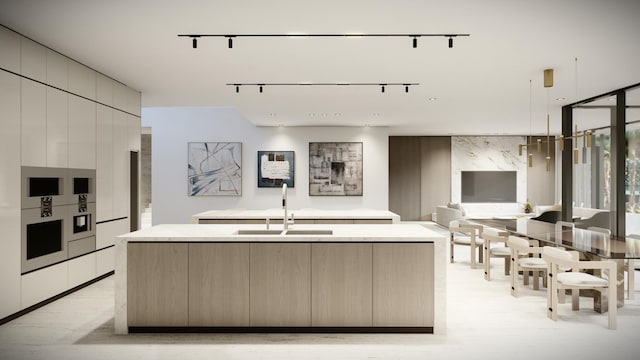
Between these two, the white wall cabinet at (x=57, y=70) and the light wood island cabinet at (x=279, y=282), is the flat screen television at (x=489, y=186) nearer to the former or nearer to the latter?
the light wood island cabinet at (x=279, y=282)

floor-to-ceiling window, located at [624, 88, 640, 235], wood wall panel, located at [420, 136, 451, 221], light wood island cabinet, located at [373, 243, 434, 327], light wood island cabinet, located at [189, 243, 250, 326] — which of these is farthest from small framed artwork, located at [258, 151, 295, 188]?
light wood island cabinet, located at [373, 243, 434, 327]

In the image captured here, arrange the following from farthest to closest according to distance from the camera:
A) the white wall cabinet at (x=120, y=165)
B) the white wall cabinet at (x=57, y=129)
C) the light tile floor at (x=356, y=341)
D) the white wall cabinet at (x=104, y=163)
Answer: the white wall cabinet at (x=120, y=165), the white wall cabinet at (x=104, y=163), the white wall cabinet at (x=57, y=129), the light tile floor at (x=356, y=341)

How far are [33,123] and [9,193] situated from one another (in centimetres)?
72

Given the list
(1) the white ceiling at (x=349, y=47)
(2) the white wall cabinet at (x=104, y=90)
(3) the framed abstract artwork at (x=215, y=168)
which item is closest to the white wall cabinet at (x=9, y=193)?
(1) the white ceiling at (x=349, y=47)

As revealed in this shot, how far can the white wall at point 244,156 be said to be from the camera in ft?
31.3

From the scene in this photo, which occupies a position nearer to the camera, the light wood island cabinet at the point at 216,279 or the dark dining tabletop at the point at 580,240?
the light wood island cabinet at the point at 216,279

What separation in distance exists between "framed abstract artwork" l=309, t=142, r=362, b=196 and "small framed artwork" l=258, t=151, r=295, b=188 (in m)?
0.47

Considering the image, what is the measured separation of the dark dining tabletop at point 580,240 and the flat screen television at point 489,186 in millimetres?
6463

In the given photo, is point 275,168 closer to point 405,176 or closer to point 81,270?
point 405,176

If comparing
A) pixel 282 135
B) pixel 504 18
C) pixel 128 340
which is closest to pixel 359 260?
pixel 128 340

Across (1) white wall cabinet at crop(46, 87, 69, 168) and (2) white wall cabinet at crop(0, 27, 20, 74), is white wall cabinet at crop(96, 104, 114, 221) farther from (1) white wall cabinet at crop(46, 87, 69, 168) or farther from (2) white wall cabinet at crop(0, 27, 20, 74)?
(2) white wall cabinet at crop(0, 27, 20, 74)

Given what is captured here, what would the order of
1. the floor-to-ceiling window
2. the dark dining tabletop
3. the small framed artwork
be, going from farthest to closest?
the small framed artwork → the floor-to-ceiling window → the dark dining tabletop

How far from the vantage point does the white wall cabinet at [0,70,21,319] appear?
3.61 meters

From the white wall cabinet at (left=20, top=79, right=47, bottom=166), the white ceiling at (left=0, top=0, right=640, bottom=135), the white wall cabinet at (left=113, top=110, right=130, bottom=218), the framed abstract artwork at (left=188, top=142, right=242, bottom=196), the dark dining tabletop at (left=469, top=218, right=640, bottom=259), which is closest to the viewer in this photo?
the white ceiling at (left=0, top=0, right=640, bottom=135)
